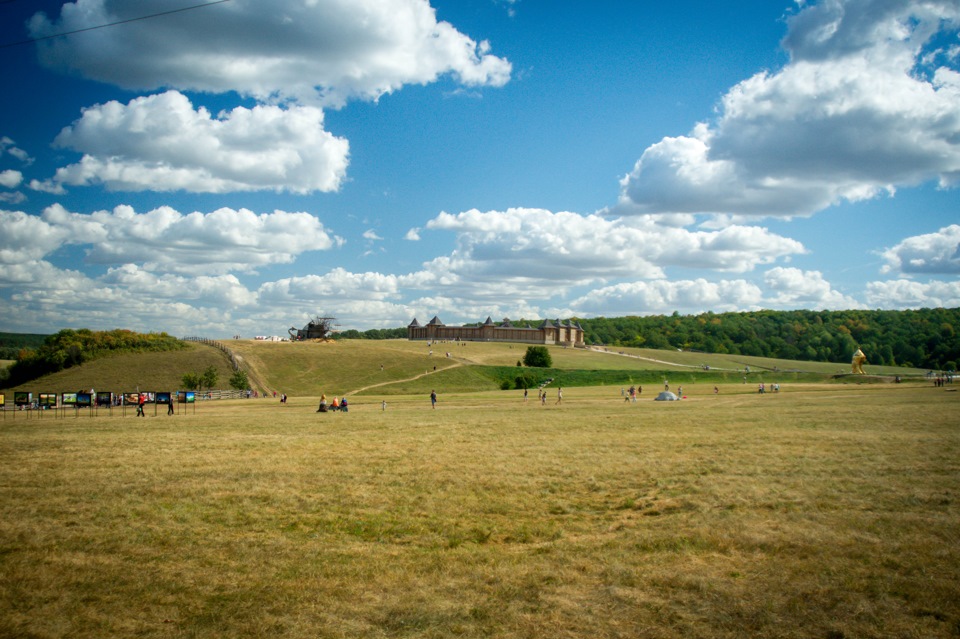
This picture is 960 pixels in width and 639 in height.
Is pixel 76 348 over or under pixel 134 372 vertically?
over

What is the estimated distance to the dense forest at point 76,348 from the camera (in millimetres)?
86562

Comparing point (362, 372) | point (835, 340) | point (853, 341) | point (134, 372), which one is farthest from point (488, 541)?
point (835, 340)

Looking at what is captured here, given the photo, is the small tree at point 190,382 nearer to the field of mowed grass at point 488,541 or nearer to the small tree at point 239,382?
the small tree at point 239,382

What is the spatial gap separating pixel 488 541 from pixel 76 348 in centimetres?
9932

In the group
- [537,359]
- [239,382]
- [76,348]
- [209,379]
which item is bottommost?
[239,382]

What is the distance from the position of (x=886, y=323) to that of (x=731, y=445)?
683 feet

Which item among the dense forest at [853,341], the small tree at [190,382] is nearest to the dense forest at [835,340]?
the dense forest at [853,341]

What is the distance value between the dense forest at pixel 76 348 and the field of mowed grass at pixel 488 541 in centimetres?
7727

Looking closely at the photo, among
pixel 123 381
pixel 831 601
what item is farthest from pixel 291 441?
pixel 123 381

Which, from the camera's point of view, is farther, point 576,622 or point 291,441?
point 291,441

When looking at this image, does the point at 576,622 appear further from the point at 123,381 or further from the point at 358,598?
the point at 123,381

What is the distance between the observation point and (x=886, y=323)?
629ft

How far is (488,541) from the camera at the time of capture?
12141 millimetres

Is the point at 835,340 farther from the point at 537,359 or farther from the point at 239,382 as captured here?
the point at 239,382
